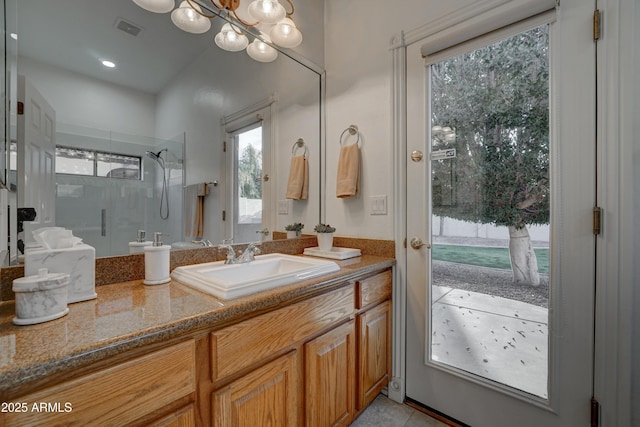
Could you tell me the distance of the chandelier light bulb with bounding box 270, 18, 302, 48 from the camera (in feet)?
5.56

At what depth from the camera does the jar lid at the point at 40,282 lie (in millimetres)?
686

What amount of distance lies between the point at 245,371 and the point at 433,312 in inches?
45.1

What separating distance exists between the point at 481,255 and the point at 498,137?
61cm

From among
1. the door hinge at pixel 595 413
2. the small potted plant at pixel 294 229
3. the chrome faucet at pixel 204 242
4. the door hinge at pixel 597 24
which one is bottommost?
the door hinge at pixel 595 413

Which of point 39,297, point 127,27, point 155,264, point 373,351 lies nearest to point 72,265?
point 39,297

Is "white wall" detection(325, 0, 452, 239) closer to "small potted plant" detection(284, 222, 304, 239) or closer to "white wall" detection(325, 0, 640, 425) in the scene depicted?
"white wall" detection(325, 0, 640, 425)

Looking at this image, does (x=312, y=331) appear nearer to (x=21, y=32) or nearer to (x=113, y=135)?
(x=113, y=135)

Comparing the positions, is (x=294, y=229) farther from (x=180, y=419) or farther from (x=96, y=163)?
(x=180, y=419)

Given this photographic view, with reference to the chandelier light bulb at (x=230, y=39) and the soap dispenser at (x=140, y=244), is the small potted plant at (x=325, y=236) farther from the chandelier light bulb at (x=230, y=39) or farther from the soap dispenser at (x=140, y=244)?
the chandelier light bulb at (x=230, y=39)

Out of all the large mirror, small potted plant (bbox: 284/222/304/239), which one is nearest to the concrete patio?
small potted plant (bbox: 284/222/304/239)

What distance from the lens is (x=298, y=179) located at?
76.9 inches

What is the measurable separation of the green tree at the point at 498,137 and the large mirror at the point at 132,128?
3.47ft

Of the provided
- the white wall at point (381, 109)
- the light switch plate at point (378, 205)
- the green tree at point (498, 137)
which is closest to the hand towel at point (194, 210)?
the white wall at point (381, 109)

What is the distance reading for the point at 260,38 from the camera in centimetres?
172
